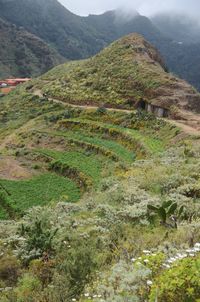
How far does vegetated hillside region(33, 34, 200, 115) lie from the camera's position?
151 ft

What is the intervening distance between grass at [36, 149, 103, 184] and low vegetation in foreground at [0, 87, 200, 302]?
0.08 metres

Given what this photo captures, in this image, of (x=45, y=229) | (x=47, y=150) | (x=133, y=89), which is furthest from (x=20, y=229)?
(x=133, y=89)

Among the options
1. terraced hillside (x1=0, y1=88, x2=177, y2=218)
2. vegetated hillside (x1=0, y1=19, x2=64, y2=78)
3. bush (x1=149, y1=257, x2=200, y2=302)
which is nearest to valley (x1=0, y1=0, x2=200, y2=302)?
bush (x1=149, y1=257, x2=200, y2=302)

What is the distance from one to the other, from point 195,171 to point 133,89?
105 feet

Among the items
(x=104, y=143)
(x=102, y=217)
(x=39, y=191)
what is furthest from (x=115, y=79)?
(x=102, y=217)

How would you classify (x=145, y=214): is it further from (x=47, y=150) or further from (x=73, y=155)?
(x=47, y=150)

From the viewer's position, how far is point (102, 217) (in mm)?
13523

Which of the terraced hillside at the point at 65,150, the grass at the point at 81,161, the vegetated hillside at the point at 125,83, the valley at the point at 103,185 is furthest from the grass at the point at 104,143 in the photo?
the vegetated hillside at the point at 125,83

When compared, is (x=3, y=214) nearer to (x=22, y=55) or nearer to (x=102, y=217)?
(x=102, y=217)

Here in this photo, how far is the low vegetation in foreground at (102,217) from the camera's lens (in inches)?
270

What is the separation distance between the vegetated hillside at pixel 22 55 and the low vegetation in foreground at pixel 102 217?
9433 centimetres

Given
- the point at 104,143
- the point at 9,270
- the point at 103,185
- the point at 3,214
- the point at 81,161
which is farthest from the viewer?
the point at 104,143

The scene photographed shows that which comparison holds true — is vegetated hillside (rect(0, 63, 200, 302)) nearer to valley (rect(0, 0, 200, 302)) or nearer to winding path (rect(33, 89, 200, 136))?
valley (rect(0, 0, 200, 302))

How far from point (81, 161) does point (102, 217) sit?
65.0 feet
